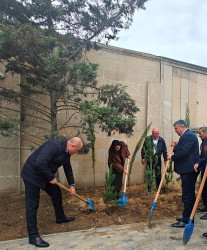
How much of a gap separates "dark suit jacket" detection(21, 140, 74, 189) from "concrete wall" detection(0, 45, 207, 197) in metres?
2.44

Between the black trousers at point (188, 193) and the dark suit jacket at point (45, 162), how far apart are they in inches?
77.3

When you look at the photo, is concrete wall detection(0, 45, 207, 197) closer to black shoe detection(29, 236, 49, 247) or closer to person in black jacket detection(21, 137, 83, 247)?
person in black jacket detection(21, 137, 83, 247)

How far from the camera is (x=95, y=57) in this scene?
6.08 metres

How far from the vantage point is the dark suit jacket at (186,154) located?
3459 millimetres

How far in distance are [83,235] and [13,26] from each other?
3.66 m

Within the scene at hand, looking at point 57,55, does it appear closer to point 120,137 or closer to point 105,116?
point 105,116

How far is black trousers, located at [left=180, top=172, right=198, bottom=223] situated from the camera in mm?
3398

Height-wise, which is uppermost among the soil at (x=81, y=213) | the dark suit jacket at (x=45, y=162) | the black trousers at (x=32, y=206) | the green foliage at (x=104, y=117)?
the green foliage at (x=104, y=117)

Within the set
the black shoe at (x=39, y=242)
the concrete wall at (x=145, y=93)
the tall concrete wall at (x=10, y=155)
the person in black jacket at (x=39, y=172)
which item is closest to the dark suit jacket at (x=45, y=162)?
the person in black jacket at (x=39, y=172)

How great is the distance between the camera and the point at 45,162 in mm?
2984

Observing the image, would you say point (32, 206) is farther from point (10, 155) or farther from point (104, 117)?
point (10, 155)

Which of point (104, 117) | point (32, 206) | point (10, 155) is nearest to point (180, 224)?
point (104, 117)

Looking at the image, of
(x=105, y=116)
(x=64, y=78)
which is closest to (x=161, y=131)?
(x=105, y=116)

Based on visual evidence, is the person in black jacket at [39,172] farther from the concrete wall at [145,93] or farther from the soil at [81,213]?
the concrete wall at [145,93]
